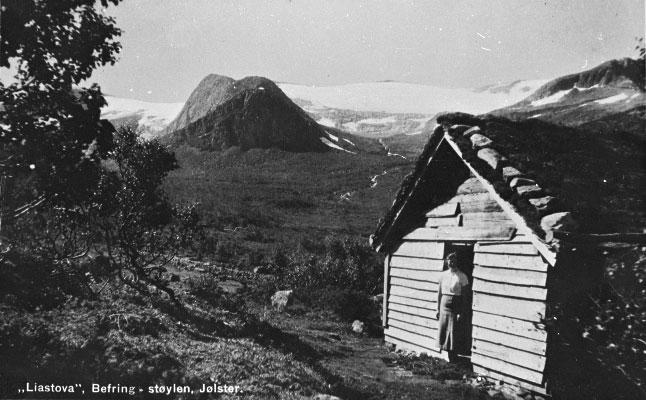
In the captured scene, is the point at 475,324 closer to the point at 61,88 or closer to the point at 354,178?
the point at 61,88

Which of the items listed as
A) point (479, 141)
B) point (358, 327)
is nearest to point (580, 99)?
point (358, 327)

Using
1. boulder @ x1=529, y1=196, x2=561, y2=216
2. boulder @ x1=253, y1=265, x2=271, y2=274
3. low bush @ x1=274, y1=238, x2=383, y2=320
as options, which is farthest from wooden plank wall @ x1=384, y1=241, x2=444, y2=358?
boulder @ x1=253, y1=265, x2=271, y2=274

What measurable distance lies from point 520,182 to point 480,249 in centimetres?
191

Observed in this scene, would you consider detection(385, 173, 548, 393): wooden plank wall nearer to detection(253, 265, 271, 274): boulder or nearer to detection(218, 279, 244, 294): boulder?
detection(218, 279, 244, 294): boulder

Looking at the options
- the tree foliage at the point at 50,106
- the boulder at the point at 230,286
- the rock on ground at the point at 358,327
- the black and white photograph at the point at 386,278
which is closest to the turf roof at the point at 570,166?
the black and white photograph at the point at 386,278

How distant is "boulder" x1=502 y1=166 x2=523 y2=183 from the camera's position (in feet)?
27.0

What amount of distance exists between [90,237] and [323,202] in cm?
4198

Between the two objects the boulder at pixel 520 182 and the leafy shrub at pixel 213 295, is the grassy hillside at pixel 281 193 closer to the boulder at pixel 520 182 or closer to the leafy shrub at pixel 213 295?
the leafy shrub at pixel 213 295

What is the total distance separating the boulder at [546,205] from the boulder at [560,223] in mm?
159

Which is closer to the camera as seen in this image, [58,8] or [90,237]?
[58,8]

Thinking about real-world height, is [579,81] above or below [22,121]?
above

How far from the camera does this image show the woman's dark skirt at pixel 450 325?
9.73 metres

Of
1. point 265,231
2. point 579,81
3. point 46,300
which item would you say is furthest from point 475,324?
point 579,81

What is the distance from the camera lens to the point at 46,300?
7746 mm
